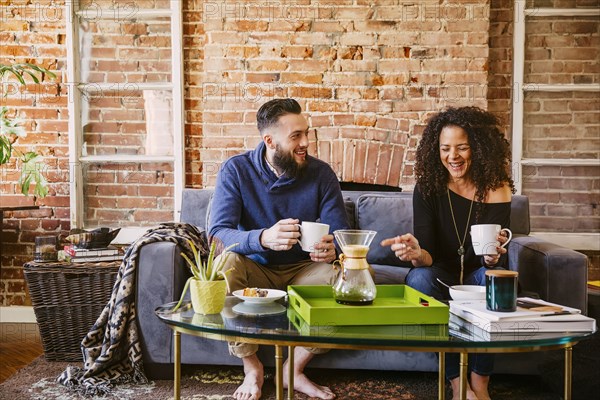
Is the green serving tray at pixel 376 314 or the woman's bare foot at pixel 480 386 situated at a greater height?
the green serving tray at pixel 376 314

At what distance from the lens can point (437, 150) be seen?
248 cm

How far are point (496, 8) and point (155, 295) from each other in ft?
8.41

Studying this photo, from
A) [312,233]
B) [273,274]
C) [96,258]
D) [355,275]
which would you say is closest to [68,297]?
[96,258]

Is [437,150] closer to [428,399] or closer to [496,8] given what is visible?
[428,399]

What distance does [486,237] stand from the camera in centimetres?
190

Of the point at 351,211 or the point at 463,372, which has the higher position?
the point at 351,211

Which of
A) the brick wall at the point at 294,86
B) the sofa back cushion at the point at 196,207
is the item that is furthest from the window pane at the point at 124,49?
the sofa back cushion at the point at 196,207

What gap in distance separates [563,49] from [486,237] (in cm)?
213

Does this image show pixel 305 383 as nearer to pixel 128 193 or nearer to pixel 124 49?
pixel 128 193

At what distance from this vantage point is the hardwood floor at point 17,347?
2.66 metres

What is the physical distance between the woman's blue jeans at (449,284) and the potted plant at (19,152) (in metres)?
2.11

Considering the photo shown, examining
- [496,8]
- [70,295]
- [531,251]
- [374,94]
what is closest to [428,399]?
[531,251]

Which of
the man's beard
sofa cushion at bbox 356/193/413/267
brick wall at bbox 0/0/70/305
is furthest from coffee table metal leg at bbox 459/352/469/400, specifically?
brick wall at bbox 0/0/70/305

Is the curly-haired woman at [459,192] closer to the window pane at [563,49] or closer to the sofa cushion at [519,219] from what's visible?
the sofa cushion at [519,219]
